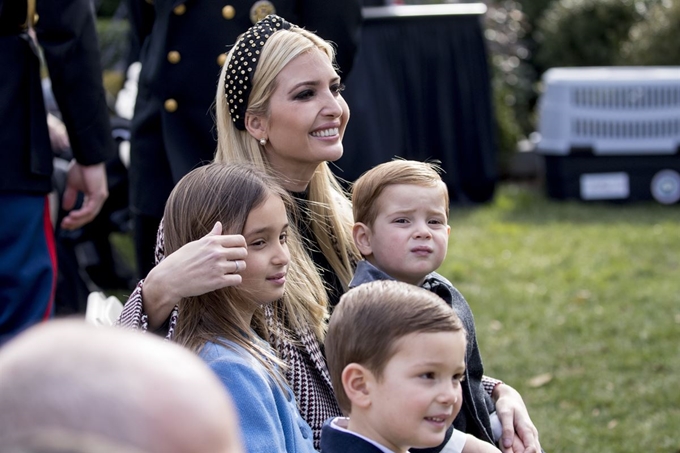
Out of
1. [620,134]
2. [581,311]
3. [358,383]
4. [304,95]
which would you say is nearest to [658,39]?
[620,134]

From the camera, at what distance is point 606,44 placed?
34.8 feet

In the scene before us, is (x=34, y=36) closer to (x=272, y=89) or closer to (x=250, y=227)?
(x=272, y=89)

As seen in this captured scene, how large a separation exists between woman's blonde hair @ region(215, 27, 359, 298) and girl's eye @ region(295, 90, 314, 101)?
61 mm

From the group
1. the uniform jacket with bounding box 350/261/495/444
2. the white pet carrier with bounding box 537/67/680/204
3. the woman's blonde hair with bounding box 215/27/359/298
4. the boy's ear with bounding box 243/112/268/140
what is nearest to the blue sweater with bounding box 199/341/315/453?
the uniform jacket with bounding box 350/261/495/444

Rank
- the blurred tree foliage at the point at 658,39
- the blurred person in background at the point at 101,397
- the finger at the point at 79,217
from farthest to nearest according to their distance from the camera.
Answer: the blurred tree foliage at the point at 658,39 < the finger at the point at 79,217 < the blurred person in background at the point at 101,397

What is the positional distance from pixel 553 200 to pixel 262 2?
16.8ft

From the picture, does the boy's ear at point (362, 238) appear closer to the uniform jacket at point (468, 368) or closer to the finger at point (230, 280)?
the uniform jacket at point (468, 368)

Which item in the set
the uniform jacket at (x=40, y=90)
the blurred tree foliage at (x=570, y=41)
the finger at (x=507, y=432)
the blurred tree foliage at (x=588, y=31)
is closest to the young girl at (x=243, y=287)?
the finger at (x=507, y=432)

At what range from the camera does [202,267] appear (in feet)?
6.24

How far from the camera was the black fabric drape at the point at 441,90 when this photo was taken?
7.09 metres

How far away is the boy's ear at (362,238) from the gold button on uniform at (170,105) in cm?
107

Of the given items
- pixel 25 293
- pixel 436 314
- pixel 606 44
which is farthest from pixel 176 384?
pixel 606 44

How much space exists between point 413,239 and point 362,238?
0.14 meters

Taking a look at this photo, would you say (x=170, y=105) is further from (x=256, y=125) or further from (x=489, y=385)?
(x=489, y=385)
